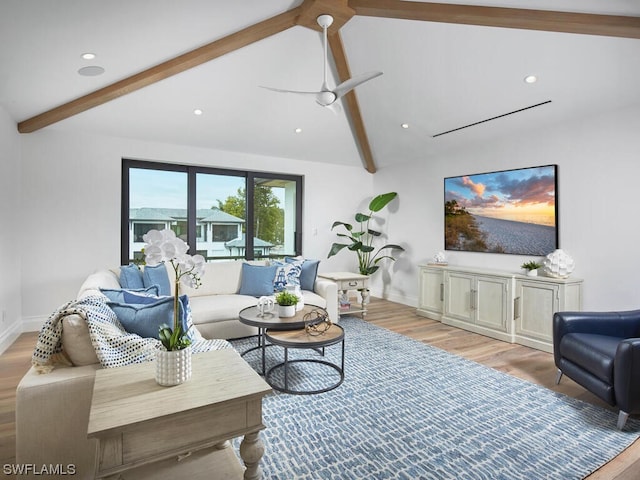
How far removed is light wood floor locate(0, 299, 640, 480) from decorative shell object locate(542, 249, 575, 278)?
892 mm

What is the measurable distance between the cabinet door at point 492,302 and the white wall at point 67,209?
177 inches

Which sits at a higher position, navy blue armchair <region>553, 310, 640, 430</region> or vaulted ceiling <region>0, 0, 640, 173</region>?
vaulted ceiling <region>0, 0, 640, 173</region>

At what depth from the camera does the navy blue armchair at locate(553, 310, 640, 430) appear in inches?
87.0

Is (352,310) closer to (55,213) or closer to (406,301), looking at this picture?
(406,301)

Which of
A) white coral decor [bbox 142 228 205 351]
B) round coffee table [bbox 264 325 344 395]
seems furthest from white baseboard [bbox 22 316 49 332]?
white coral decor [bbox 142 228 205 351]

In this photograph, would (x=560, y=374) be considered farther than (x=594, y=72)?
No

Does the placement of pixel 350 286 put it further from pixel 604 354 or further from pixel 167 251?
pixel 167 251

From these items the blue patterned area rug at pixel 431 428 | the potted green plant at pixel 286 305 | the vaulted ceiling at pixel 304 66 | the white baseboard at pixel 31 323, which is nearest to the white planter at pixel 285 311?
the potted green plant at pixel 286 305

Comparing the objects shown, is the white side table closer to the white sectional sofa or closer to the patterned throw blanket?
the patterned throw blanket

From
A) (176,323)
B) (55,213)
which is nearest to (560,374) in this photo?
(176,323)

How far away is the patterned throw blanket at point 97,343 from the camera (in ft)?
5.48

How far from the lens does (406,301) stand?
6.06 meters

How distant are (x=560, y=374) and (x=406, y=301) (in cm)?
317

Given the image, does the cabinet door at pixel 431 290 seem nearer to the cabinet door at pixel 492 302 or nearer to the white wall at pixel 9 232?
the cabinet door at pixel 492 302
